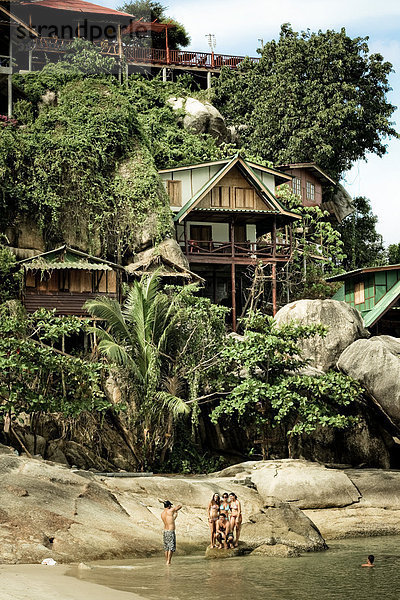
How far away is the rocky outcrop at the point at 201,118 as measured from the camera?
4403cm

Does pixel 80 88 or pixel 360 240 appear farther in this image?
pixel 360 240

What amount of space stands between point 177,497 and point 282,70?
3067 centimetres

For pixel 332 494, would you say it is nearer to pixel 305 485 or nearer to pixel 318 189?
pixel 305 485

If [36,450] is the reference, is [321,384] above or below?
above

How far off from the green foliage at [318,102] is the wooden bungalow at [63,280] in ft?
61.5

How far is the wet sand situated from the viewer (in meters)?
12.3

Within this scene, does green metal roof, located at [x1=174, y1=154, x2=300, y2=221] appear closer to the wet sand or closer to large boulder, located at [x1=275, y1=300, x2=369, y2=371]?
large boulder, located at [x1=275, y1=300, x2=369, y2=371]

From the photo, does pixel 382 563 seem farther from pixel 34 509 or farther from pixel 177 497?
pixel 34 509

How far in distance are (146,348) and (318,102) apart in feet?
76.3

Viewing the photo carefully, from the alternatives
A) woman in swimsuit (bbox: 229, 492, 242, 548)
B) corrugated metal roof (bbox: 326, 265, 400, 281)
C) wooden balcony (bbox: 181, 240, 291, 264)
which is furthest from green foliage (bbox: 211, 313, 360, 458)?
corrugated metal roof (bbox: 326, 265, 400, 281)

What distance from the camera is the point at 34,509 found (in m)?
16.8

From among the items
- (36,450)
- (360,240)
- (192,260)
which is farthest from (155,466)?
(360,240)

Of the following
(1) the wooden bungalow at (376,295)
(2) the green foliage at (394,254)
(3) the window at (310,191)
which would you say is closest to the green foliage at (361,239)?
(2) the green foliage at (394,254)

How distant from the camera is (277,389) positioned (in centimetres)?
2539
